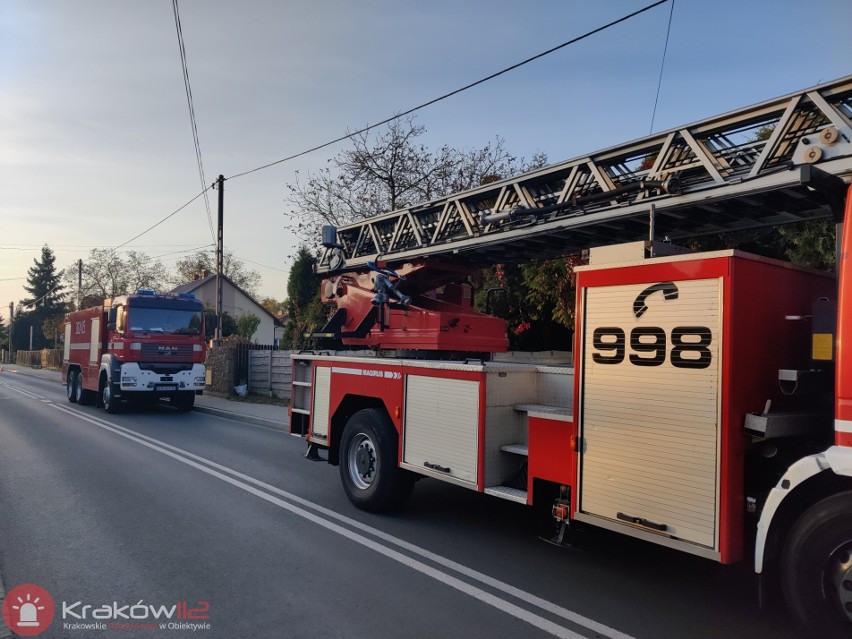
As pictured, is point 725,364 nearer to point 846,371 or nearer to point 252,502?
point 846,371

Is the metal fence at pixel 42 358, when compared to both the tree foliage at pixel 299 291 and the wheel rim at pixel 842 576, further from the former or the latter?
the wheel rim at pixel 842 576

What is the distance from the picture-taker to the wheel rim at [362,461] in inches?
262

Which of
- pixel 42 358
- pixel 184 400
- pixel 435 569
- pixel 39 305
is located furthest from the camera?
pixel 39 305

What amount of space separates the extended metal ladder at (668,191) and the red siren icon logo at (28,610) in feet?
15.3

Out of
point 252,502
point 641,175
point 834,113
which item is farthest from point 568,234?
point 252,502

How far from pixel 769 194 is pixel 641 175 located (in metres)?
1.12

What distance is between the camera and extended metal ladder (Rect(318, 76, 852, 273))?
417 cm

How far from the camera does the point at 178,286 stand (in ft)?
211

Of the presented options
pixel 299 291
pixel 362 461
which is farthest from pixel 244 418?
pixel 299 291

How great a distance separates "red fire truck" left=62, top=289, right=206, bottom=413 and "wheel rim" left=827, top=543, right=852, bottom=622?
Answer: 1564 cm

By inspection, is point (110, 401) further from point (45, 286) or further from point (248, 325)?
point (45, 286)

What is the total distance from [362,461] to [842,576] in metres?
4.56

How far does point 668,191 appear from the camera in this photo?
4.80 metres

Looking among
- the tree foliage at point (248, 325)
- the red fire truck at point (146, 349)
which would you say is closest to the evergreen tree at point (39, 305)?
the tree foliage at point (248, 325)
